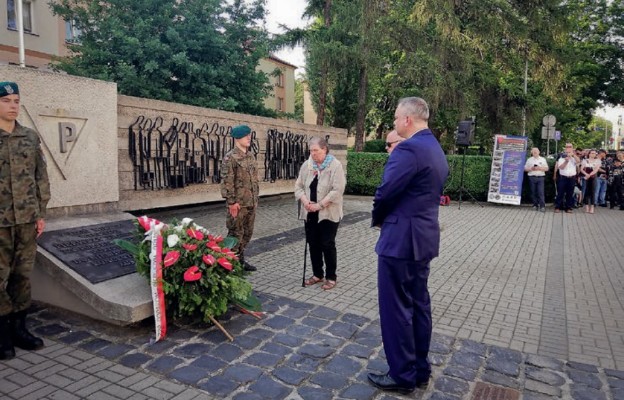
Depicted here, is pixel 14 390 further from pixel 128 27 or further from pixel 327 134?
pixel 128 27

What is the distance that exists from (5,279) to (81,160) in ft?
8.66

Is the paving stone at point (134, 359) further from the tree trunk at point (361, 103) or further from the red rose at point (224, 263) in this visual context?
the tree trunk at point (361, 103)

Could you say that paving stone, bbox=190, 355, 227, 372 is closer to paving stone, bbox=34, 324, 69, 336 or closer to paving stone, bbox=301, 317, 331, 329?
paving stone, bbox=301, 317, 331, 329

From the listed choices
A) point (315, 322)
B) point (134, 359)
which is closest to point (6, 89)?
point (134, 359)

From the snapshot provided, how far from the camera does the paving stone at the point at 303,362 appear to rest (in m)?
3.58

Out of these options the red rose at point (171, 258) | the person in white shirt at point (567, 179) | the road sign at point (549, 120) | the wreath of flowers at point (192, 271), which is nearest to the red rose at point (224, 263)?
the wreath of flowers at point (192, 271)

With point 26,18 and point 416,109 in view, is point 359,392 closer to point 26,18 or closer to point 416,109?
point 416,109

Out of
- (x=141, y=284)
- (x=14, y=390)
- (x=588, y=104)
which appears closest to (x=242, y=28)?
(x=141, y=284)

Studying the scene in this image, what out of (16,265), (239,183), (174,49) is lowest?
(16,265)

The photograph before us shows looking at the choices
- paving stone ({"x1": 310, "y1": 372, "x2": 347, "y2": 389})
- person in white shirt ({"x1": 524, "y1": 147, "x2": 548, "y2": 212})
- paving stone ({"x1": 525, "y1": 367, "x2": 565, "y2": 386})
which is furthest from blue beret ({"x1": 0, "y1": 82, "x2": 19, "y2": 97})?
person in white shirt ({"x1": 524, "y1": 147, "x2": 548, "y2": 212})

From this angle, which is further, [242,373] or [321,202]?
[321,202]

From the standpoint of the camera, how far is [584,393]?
3.34 m

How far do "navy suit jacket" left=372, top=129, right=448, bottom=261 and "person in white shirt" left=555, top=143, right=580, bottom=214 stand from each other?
12.3 meters

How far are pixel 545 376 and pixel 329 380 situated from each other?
166cm
